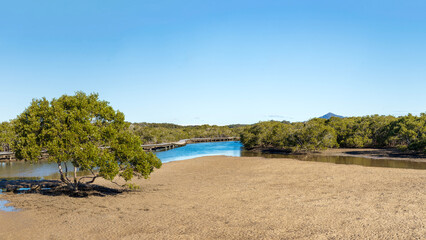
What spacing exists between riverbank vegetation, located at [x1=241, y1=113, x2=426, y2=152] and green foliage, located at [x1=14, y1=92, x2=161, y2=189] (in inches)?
1726

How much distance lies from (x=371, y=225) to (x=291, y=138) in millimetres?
48246

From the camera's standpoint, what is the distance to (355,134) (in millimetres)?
63875

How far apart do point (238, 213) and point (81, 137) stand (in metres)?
11.6

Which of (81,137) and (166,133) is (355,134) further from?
(166,133)

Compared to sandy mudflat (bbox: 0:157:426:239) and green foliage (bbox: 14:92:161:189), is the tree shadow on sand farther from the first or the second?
green foliage (bbox: 14:92:161:189)

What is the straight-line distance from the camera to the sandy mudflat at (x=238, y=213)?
11641mm

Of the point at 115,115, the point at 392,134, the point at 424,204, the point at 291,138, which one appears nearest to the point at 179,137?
the point at 291,138

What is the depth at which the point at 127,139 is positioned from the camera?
19.6 m

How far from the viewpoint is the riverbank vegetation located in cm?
4888

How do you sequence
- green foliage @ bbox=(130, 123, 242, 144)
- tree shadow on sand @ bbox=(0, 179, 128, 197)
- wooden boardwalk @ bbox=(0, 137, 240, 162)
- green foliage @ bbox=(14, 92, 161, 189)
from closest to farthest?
green foliage @ bbox=(14, 92, 161, 189) → tree shadow on sand @ bbox=(0, 179, 128, 197) → wooden boardwalk @ bbox=(0, 137, 240, 162) → green foliage @ bbox=(130, 123, 242, 144)

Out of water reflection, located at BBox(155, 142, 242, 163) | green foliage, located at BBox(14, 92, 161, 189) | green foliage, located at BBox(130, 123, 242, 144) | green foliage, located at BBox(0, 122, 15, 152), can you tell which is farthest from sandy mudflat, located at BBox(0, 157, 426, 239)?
green foliage, located at BBox(130, 123, 242, 144)

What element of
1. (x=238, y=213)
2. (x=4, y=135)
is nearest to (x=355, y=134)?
(x=238, y=213)

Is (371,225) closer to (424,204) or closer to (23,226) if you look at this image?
(424,204)

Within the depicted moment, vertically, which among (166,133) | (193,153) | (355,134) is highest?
(166,133)
